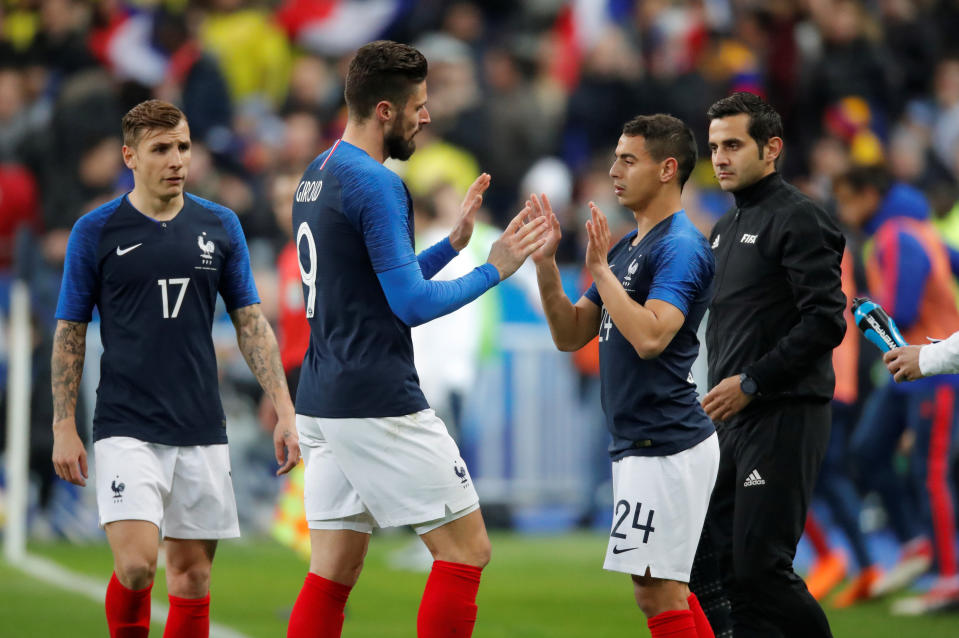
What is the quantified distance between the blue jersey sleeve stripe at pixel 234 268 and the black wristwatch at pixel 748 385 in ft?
A: 6.82

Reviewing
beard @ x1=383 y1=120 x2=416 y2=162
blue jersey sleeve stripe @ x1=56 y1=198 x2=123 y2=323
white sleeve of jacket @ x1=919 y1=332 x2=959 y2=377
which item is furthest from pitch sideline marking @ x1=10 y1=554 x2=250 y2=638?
white sleeve of jacket @ x1=919 y1=332 x2=959 y2=377

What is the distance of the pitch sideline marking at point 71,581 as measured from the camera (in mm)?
8656

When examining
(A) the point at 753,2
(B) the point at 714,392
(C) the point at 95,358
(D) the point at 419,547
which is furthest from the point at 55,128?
(B) the point at 714,392

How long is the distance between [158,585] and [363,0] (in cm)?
937

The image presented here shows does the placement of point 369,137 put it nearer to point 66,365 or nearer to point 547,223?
point 547,223

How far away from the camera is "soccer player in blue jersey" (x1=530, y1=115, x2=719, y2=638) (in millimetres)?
5348

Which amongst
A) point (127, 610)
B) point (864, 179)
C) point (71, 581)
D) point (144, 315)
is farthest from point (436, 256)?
point (71, 581)

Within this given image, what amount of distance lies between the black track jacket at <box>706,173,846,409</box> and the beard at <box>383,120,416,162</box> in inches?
61.1

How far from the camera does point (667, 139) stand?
564 centimetres

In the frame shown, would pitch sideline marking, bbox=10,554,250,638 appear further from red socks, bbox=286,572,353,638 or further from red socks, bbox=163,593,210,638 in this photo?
red socks, bbox=286,572,353,638

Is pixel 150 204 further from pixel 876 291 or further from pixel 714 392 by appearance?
pixel 876 291

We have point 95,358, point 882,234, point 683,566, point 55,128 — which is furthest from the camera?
point 55,128

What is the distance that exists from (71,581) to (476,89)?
8.10m

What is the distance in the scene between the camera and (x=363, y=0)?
57.2 ft
